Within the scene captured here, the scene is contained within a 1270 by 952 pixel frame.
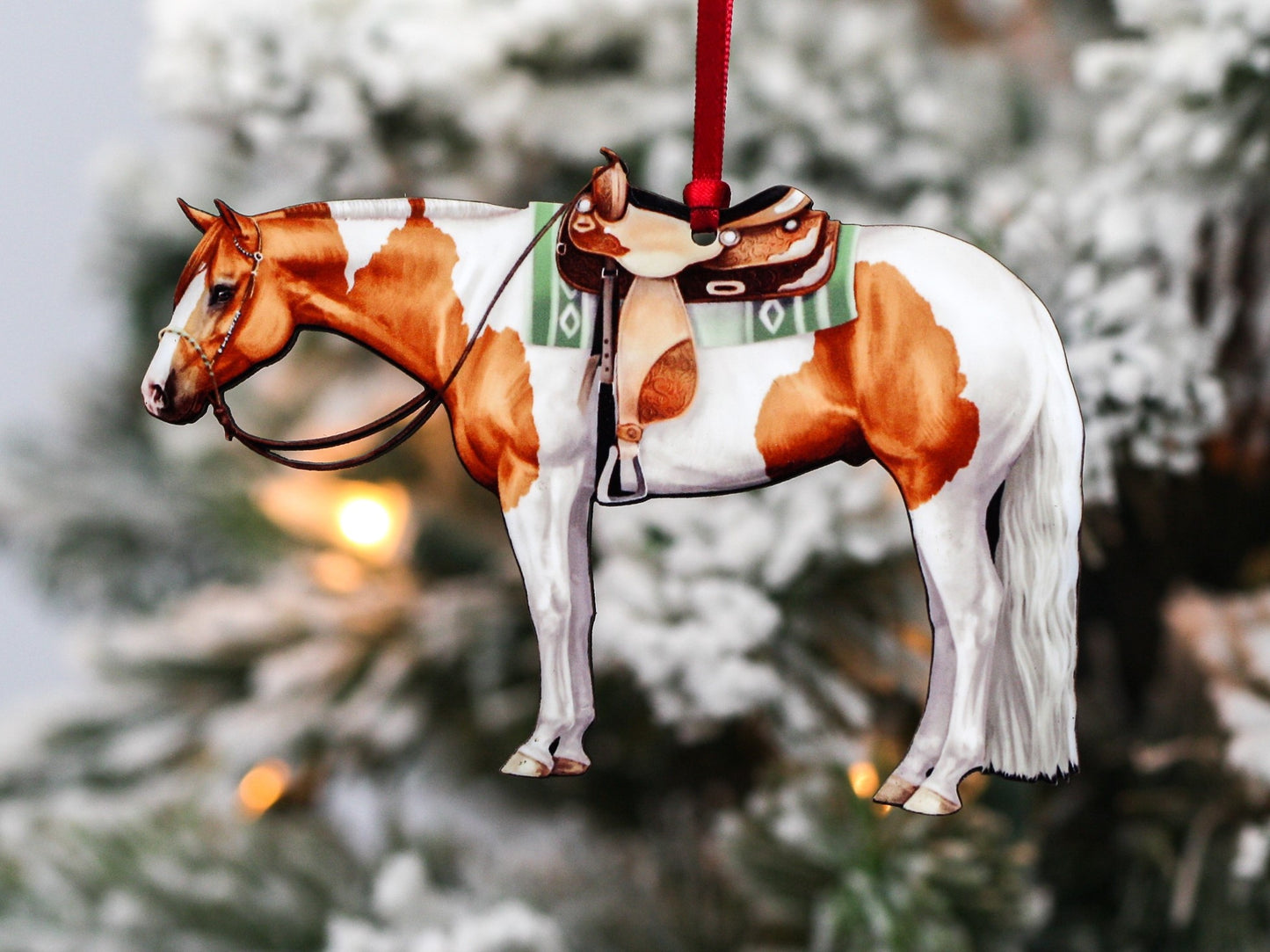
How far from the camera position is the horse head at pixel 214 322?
0.93ft

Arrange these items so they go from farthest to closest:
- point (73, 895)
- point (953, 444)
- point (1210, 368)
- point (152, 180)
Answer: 1. point (152, 180)
2. point (73, 895)
3. point (1210, 368)
4. point (953, 444)

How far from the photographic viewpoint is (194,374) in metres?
0.29

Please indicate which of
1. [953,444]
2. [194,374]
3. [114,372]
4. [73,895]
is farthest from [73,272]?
[953,444]

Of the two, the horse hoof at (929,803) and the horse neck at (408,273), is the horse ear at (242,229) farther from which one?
the horse hoof at (929,803)

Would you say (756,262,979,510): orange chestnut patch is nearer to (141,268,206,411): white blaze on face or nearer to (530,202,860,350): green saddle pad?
(530,202,860,350): green saddle pad

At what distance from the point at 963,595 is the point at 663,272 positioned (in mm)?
106

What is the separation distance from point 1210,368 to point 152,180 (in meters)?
0.59

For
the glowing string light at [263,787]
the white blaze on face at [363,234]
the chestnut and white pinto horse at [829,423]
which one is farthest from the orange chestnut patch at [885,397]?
the glowing string light at [263,787]

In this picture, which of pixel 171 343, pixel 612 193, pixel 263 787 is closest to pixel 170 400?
pixel 171 343

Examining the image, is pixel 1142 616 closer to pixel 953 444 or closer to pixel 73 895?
pixel 953 444

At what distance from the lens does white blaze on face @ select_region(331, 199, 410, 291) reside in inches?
11.9

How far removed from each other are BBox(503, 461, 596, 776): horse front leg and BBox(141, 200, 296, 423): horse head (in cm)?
8

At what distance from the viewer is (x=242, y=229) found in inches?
11.4

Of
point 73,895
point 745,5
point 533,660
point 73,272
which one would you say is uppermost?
point 745,5
